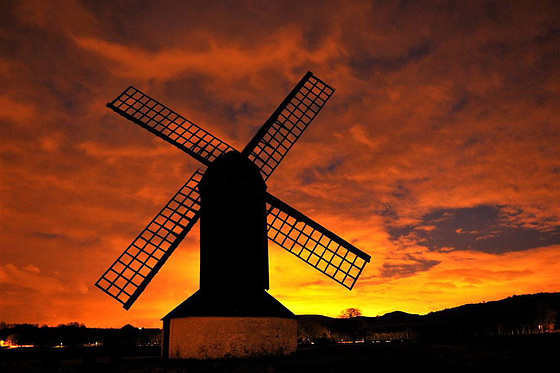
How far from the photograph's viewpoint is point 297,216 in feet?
53.8

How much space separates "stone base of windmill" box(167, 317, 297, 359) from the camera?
15.0m

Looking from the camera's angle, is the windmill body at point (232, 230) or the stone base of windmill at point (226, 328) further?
the windmill body at point (232, 230)

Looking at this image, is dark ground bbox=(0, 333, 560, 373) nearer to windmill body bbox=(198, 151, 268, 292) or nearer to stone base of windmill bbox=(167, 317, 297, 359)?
stone base of windmill bbox=(167, 317, 297, 359)

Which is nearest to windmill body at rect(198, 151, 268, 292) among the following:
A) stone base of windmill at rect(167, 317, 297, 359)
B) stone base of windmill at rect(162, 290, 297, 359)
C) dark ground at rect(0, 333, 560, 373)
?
stone base of windmill at rect(162, 290, 297, 359)

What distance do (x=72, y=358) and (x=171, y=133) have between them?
1341 centimetres

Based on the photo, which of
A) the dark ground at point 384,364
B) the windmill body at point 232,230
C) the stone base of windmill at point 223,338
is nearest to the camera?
the dark ground at point 384,364

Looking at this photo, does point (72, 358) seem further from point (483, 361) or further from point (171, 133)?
point (483, 361)

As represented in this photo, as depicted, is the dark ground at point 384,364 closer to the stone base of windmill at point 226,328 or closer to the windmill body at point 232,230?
the stone base of windmill at point 226,328

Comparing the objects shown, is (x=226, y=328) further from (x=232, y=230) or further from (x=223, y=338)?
(x=232, y=230)

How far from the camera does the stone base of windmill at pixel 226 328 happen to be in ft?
49.4

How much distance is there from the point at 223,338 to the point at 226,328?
37 cm

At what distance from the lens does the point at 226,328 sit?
15242 mm

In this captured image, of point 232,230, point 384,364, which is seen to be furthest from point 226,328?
point 384,364

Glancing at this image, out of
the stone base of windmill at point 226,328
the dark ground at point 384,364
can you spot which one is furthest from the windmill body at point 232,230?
the dark ground at point 384,364
